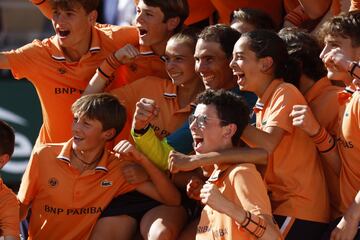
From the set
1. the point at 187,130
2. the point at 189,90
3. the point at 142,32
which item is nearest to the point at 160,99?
the point at 189,90

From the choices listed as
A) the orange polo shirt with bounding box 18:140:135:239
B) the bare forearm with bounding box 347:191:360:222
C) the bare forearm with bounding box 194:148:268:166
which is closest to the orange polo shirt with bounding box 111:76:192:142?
the orange polo shirt with bounding box 18:140:135:239

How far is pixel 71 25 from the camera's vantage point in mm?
8133

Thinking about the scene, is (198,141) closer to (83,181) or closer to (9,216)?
(83,181)

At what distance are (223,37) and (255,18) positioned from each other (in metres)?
0.55

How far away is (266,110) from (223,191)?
0.61 metres

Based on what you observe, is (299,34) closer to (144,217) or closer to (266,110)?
(266,110)

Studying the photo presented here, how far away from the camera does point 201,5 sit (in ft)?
29.7

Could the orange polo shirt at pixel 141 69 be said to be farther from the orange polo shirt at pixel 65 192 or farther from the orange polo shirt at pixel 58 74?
the orange polo shirt at pixel 65 192

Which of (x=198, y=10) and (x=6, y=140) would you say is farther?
(x=198, y=10)

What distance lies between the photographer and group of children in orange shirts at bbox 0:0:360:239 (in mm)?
6914

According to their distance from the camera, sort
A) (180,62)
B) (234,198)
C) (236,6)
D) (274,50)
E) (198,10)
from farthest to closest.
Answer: (198,10), (236,6), (180,62), (274,50), (234,198)

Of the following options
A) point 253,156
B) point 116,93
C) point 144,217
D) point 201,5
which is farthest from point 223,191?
point 201,5

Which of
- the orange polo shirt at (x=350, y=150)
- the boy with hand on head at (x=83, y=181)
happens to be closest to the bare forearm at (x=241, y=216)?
the orange polo shirt at (x=350, y=150)

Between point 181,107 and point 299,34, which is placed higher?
point 299,34
